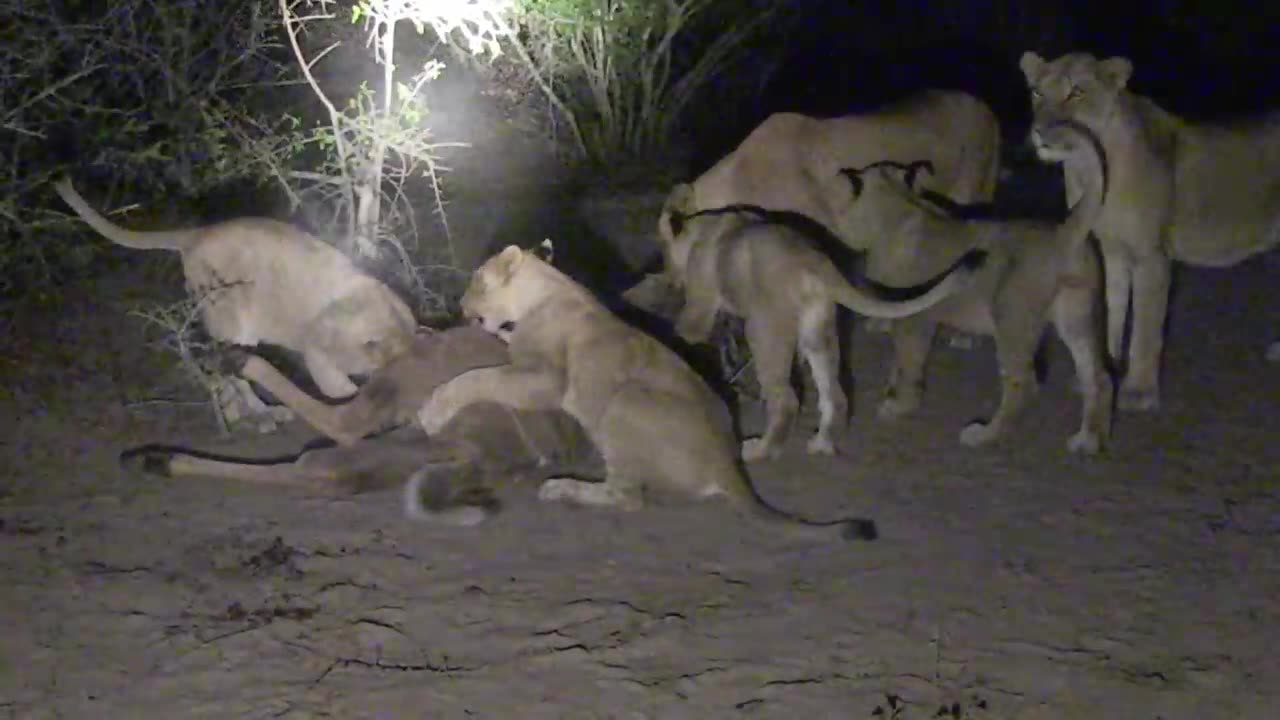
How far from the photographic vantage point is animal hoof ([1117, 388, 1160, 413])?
7848mm

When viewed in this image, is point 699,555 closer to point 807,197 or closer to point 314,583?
point 314,583

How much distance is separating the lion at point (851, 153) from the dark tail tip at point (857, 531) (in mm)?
2880

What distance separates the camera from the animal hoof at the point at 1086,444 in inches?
278

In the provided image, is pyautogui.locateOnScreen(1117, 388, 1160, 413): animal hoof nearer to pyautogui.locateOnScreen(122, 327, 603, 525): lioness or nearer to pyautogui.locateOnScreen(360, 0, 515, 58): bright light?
pyautogui.locateOnScreen(122, 327, 603, 525): lioness

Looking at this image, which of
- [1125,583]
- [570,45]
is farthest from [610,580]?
[570,45]

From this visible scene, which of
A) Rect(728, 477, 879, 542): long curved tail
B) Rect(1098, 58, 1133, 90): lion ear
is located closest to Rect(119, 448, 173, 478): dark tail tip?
Rect(728, 477, 879, 542): long curved tail

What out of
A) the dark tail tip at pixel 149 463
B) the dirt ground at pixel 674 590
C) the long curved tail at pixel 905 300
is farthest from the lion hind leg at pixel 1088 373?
the dark tail tip at pixel 149 463

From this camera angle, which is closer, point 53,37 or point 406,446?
point 406,446

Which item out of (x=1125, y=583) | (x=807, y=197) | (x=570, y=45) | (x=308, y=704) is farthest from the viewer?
(x=570, y=45)

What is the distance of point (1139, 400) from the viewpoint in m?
7.90

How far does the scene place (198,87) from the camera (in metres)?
10.1

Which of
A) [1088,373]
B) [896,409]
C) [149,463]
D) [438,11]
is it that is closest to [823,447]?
[896,409]

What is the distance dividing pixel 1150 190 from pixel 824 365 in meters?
2.12

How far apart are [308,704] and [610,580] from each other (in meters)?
1.31
